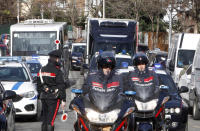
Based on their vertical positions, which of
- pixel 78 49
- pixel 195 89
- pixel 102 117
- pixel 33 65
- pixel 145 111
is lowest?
pixel 78 49

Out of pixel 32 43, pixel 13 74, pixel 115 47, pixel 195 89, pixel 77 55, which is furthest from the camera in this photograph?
pixel 77 55

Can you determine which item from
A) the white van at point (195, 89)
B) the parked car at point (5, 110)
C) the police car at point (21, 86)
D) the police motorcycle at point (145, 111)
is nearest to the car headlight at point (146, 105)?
the police motorcycle at point (145, 111)

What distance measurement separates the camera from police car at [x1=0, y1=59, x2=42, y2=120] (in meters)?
13.2

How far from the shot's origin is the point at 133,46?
23.0 meters

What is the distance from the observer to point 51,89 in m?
9.81

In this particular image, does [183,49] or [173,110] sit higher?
[183,49]

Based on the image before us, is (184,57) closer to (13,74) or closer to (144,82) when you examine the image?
(13,74)

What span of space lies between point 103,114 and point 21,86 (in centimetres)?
723

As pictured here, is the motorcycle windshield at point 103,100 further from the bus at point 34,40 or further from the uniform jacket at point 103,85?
the bus at point 34,40

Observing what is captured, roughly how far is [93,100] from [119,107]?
1.10ft

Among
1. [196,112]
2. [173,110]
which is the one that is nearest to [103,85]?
[173,110]

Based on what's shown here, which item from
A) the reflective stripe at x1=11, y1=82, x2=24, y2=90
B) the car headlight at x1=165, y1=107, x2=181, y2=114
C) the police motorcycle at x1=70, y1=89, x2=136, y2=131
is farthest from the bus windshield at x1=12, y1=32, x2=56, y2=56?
the police motorcycle at x1=70, y1=89, x2=136, y2=131

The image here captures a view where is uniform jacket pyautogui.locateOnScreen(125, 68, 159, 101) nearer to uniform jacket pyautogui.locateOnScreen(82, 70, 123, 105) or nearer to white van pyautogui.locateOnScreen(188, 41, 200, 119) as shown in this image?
uniform jacket pyautogui.locateOnScreen(82, 70, 123, 105)

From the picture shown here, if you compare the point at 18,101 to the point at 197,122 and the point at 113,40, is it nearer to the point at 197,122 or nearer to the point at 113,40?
the point at 197,122
